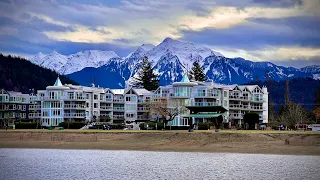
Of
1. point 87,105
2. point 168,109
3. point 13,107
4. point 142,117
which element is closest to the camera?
point 168,109

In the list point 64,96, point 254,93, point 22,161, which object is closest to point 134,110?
point 64,96

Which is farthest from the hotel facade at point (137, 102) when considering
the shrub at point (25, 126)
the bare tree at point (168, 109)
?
the shrub at point (25, 126)

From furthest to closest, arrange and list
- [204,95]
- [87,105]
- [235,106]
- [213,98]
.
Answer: [87,105] → [235,106] → [213,98] → [204,95]

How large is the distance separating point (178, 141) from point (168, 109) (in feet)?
153

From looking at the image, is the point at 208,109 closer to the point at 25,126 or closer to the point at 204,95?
the point at 204,95

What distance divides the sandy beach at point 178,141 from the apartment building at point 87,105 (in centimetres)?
3884

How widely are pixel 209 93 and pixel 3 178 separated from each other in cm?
8825

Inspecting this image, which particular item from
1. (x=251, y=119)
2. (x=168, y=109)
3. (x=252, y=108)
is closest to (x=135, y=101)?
(x=168, y=109)

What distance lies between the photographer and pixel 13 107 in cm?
17212

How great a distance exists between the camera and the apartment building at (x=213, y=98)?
452ft

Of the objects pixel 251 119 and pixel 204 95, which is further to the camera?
pixel 204 95

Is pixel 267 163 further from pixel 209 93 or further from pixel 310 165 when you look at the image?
pixel 209 93

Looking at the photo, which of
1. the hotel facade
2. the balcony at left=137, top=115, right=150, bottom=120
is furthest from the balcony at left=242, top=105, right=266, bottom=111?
the balcony at left=137, top=115, right=150, bottom=120

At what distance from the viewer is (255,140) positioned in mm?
85188
